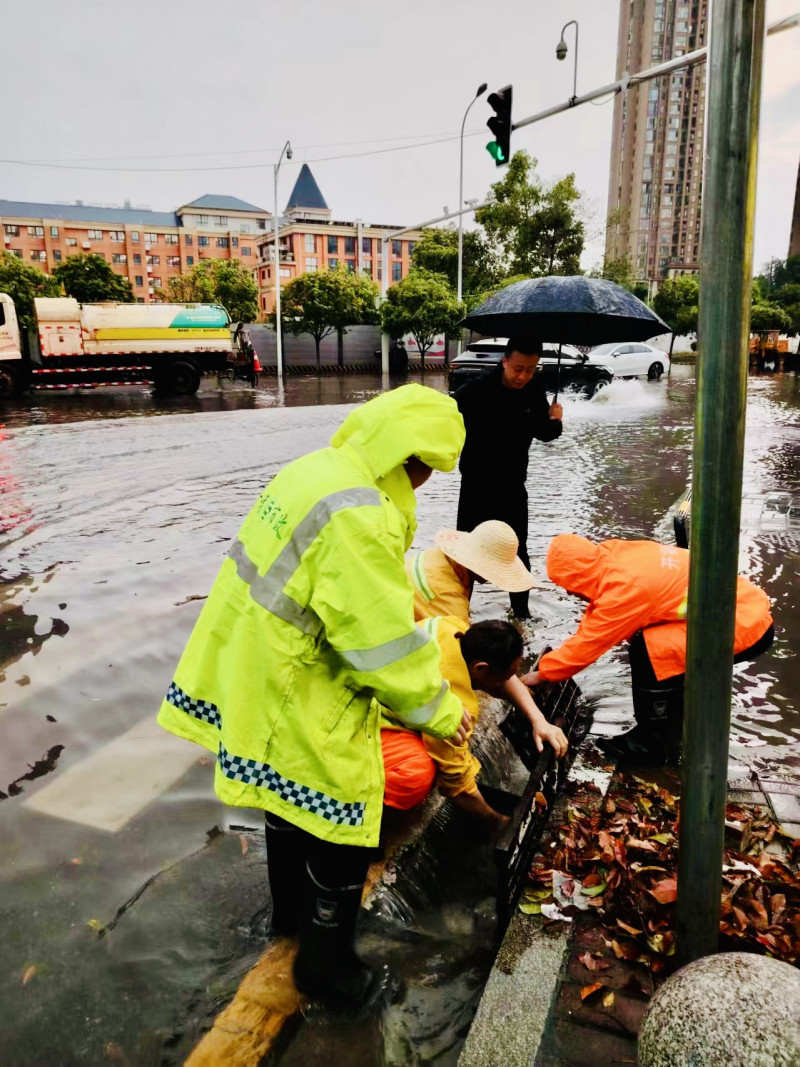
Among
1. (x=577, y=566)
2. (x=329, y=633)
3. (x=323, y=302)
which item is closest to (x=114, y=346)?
(x=323, y=302)

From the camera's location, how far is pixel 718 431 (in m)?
1.68

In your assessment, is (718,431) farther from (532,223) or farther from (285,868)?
(532,223)

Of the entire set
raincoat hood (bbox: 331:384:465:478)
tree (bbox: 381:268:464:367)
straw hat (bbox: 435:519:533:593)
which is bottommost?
straw hat (bbox: 435:519:533:593)

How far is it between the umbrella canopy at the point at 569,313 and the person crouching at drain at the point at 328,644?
2.80 metres

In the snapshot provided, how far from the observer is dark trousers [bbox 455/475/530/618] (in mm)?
4859

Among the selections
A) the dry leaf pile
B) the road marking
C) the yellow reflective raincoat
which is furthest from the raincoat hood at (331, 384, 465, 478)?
the road marking

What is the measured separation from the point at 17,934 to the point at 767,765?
3.13 meters

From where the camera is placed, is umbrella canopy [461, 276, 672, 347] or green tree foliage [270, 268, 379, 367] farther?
green tree foliage [270, 268, 379, 367]

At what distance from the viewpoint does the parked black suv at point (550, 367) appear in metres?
17.7

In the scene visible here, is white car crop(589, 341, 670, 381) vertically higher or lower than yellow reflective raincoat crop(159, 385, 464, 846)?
higher

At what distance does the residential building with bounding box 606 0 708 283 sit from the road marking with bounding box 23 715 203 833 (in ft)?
365

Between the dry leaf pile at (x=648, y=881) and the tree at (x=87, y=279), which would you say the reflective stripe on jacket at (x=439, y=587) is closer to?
the dry leaf pile at (x=648, y=881)

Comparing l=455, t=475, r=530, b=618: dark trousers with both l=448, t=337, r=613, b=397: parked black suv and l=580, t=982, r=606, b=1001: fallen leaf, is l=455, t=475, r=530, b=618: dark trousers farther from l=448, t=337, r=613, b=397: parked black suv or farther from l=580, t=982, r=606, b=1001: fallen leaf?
l=448, t=337, r=613, b=397: parked black suv

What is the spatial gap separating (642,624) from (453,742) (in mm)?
1162
